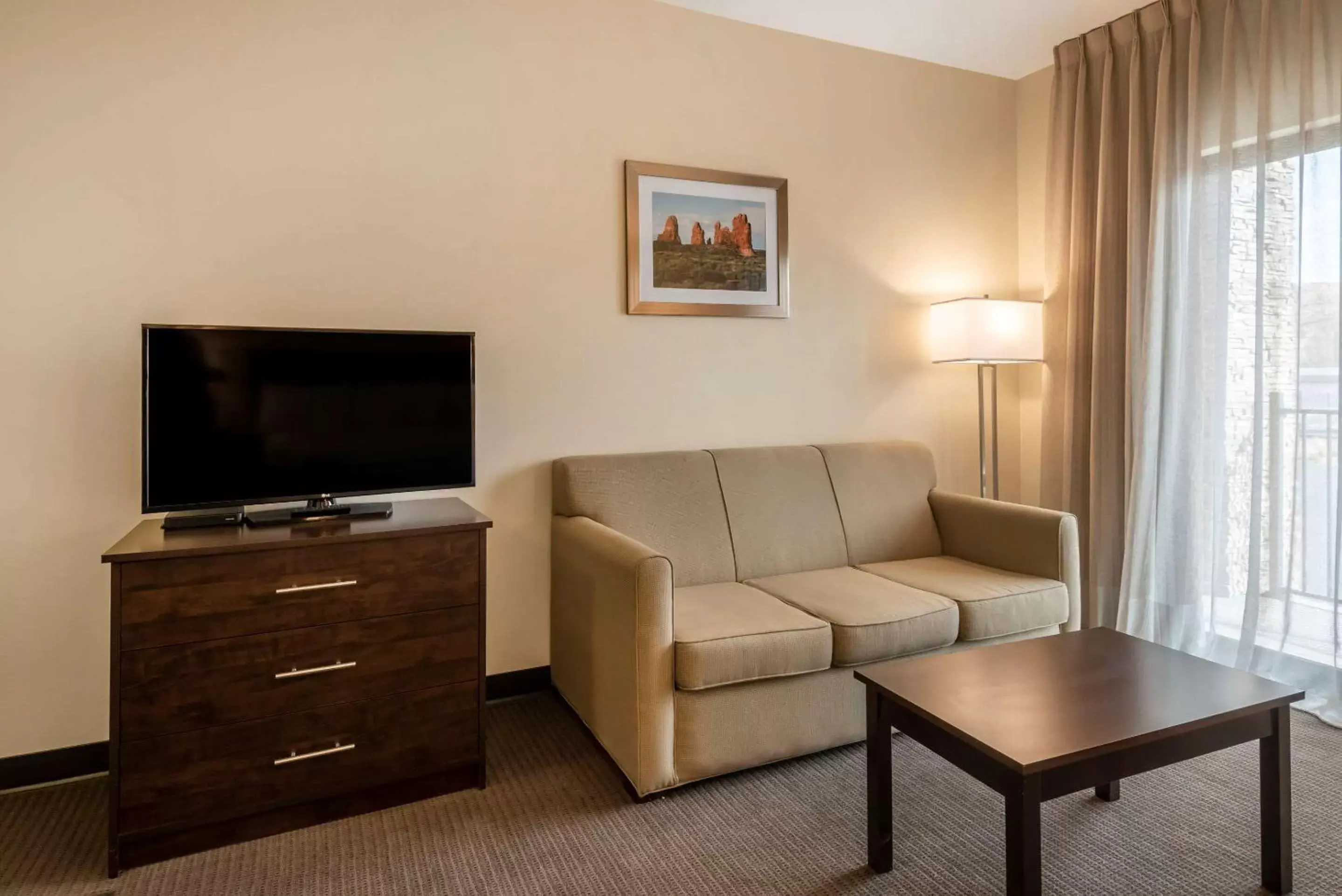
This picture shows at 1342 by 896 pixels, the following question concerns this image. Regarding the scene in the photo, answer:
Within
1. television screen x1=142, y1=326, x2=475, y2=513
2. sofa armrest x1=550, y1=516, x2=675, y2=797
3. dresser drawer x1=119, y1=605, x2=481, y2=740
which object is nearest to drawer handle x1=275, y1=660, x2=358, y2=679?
dresser drawer x1=119, y1=605, x2=481, y2=740

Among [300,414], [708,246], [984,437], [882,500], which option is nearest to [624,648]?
[300,414]

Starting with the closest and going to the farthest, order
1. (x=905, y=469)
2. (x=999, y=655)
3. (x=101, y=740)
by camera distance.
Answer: (x=999, y=655)
(x=101, y=740)
(x=905, y=469)

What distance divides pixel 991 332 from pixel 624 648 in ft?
6.93

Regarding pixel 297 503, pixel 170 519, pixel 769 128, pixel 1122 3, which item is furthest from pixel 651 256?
pixel 1122 3

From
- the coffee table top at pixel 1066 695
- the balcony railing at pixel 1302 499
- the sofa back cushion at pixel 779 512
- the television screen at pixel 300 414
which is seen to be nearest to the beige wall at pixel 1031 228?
the balcony railing at pixel 1302 499

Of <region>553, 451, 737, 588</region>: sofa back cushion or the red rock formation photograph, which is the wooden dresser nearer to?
<region>553, 451, 737, 588</region>: sofa back cushion

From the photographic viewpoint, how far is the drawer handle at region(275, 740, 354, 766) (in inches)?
76.6

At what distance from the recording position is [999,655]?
1988 mm

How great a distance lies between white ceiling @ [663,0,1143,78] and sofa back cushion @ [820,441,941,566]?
1.75 m

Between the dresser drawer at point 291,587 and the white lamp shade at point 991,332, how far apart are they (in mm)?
2197

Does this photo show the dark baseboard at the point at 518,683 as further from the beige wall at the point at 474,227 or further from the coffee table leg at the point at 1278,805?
the coffee table leg at the point at 1278,805

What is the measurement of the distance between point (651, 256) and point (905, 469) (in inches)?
55.3

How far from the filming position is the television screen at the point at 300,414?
6.79 feet

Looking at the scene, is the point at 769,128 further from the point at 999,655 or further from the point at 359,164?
the point at 999,655
